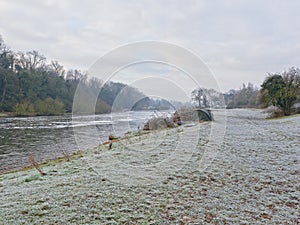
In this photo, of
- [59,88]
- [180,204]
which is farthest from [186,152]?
[59,88]

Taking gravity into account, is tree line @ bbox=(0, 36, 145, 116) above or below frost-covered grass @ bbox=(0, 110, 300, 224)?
above

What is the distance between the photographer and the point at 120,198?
343 centimetres

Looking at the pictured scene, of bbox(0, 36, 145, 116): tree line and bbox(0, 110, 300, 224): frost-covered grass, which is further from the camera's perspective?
bbox(0, 36, 145, 116): tree line

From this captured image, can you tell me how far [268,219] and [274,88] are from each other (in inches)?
790

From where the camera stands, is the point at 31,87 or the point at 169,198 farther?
the point at 31,87

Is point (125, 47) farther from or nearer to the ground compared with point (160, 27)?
nearer to the ground

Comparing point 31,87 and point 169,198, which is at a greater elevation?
point 31,87

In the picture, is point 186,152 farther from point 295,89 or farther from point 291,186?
point 295,89

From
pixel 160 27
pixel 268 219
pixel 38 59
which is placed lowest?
pixel 268 219

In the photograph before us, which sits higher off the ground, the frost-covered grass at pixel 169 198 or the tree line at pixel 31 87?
the tree line at pixel 31 87

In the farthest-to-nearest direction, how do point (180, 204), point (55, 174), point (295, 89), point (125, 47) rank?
1. point (295, 89)
2. point (125, 47)
3. point (55, 174)
4. point (180, 204)

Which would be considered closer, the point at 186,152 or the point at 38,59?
the point at 186,152

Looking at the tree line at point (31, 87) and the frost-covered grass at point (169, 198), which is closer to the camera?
the frost-covered grass at point (169, 198)

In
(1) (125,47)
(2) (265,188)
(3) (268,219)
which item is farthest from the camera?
(1) (125,47)
